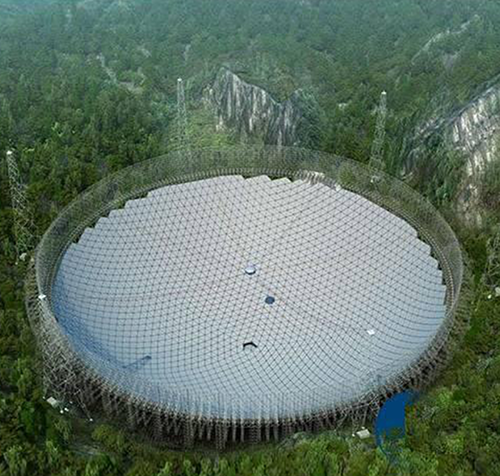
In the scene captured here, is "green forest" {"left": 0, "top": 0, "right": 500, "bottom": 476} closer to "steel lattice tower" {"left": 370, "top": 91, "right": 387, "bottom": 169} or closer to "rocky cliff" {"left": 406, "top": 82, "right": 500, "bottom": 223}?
"rocky cliff" {"left": 406, "top": 82, "right": 500, "bottom": 223}

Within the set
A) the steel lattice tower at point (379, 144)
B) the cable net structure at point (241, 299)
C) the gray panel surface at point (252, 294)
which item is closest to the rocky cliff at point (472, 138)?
the steel lattice tower at point (379, 144)

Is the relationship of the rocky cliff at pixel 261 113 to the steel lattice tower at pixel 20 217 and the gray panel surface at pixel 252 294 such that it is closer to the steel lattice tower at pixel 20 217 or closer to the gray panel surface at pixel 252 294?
the gray panel surface at pixel 252 294

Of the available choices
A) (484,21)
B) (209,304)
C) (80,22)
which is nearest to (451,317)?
(209,304)

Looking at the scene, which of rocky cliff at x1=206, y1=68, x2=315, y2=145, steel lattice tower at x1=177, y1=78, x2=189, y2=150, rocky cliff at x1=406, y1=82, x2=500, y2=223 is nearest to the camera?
rocky cliff at x1=406, y1=82, x2=500, y2=223

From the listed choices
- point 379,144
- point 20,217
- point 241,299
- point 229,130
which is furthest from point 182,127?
point 241,299

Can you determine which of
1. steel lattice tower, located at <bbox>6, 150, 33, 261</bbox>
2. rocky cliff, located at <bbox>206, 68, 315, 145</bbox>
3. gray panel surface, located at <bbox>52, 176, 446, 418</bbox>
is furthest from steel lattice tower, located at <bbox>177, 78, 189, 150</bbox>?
steel lattice tower, located at <bbox>6, 150, 33, 261</bbox>

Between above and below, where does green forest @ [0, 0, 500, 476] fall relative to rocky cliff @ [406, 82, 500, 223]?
below

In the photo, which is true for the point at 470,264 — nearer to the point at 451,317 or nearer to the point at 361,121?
the point at 451,317
